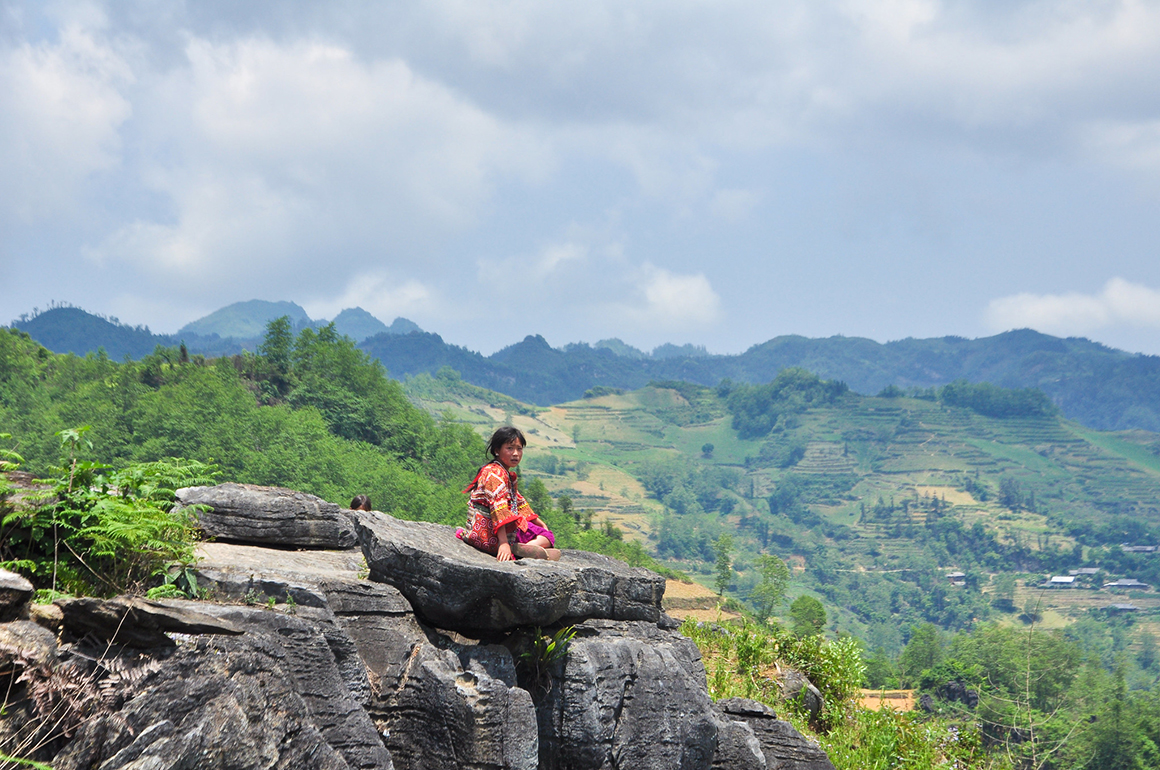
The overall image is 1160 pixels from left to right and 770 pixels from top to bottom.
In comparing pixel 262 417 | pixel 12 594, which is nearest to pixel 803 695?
pixel 12 594

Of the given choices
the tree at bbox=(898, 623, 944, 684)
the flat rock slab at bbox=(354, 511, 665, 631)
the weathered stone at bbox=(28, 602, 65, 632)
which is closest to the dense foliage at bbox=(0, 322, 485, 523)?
the tree at bbox=(898, 623, 944, 684)

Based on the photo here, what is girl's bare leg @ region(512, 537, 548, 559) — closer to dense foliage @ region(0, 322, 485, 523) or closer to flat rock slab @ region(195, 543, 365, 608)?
flat rock slab @ region(195, 543, 365, 608)

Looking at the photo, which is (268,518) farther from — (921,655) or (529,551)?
(921,655)

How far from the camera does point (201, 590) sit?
7.14 m

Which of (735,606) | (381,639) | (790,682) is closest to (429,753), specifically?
(381,639)

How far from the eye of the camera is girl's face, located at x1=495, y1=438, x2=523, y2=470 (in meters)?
9.12

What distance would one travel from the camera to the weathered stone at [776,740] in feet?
29.5

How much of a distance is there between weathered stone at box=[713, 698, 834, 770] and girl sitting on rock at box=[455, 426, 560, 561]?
300 centimetres

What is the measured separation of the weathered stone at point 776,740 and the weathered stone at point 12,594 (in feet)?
22.5

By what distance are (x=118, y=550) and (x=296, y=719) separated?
2.28 metres

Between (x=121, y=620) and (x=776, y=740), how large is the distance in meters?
7.24

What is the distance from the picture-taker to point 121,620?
5547 millimetres

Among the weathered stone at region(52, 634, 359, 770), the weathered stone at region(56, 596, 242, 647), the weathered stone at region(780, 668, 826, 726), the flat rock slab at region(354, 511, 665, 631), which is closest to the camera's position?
the weathered stone at region(52, 634, 359, 770)

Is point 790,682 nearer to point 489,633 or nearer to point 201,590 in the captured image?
point 489,633
